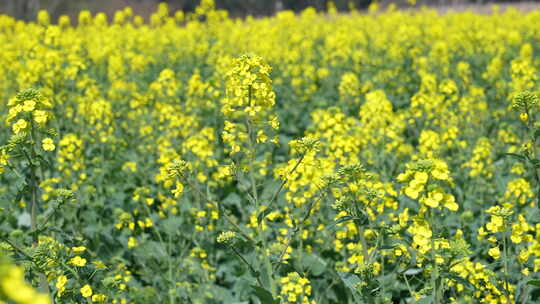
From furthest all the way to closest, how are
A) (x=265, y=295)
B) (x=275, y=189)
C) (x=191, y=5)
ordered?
(x=191, y=5), (x=275, y=189), (x=265, y=295)

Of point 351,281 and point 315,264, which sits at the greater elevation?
point 351,281

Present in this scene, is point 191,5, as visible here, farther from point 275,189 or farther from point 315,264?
point 315,264

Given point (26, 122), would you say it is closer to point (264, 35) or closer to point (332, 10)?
point (264, 35)

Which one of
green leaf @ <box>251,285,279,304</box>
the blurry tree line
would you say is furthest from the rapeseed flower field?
the blurry tree line

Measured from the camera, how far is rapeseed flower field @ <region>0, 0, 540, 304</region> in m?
2.41

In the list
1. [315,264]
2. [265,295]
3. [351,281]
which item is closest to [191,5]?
[315,264]

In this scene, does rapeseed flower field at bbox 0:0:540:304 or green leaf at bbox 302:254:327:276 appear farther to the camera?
green leaf at bbox 302:254:327:276

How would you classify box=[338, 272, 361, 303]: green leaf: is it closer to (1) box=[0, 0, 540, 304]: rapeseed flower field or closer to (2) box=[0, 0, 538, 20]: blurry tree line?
(1) box=[0, 0, 540, 304]: rapeseed flower field

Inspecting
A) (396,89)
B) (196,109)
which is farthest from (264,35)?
(196,109)

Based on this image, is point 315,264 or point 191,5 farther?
point 191,5

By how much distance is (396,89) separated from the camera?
306 inches

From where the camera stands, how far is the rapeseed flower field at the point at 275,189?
2410mm

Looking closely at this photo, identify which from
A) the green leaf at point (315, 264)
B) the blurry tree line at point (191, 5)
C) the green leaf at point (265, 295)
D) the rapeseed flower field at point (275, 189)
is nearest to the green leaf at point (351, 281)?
the rapeseed flower field at point (275, 189)

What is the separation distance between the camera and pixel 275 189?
371cm
